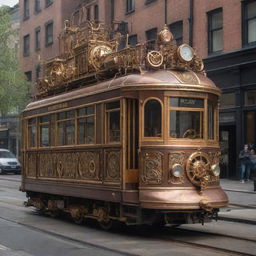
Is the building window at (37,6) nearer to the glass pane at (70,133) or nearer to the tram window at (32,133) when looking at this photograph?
the tram window at (32,133)

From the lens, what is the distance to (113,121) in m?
12.2

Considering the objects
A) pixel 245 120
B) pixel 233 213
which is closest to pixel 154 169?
pixel 233 213

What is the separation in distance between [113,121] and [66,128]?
243 cm

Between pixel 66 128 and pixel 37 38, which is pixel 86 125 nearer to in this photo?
pixel 66 128

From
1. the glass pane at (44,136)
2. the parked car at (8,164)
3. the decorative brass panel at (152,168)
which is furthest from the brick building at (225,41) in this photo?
the parked car at (8,164)

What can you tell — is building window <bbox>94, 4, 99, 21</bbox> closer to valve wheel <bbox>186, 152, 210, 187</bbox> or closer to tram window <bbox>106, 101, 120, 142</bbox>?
tram window <bbox>106, 101, 120, 142</bbox>

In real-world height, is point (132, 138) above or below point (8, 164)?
above

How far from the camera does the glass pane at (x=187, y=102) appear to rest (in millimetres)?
11754

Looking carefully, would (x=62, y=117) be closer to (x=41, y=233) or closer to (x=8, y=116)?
(x=41, y=233)

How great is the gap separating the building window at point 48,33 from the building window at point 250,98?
2156 centimetres

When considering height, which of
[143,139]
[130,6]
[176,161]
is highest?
[130,6]

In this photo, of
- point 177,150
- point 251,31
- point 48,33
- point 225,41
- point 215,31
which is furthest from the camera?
point 48,33

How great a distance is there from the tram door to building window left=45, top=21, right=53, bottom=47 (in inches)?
1301

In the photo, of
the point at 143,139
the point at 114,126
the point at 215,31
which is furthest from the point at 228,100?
the point at 143,139
